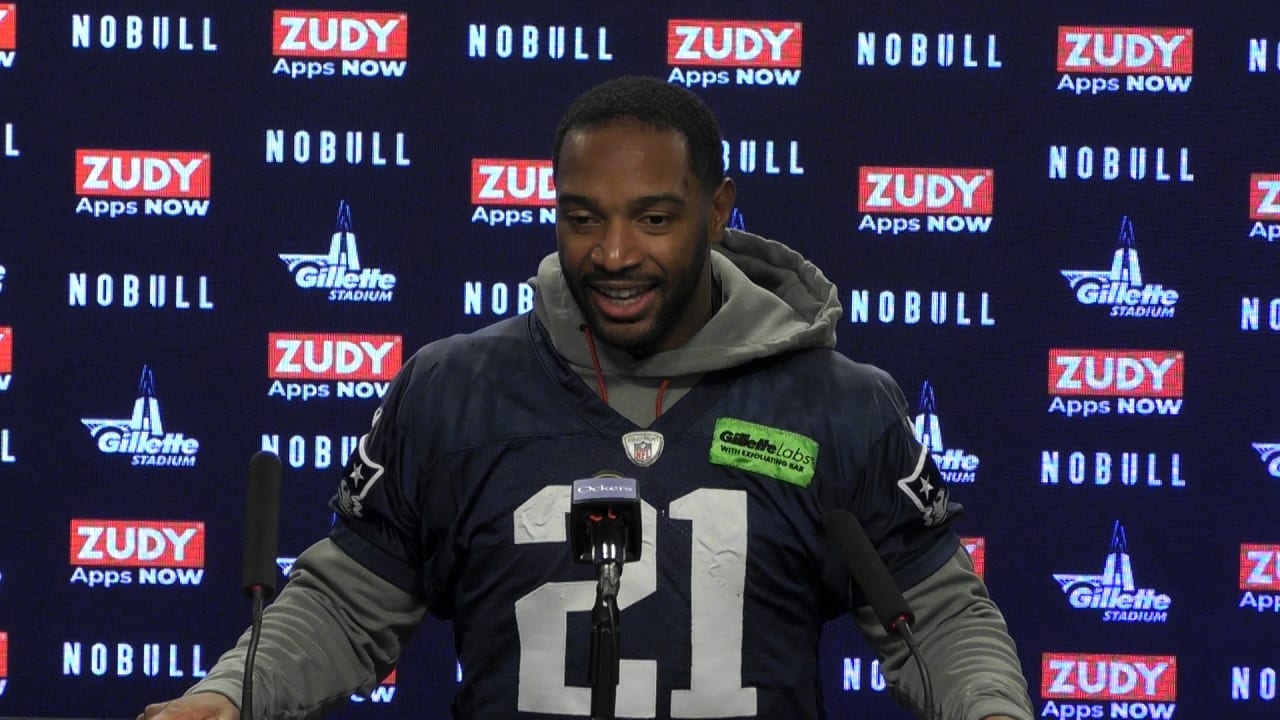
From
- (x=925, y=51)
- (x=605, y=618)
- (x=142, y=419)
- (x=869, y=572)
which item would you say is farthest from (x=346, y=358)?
(x=605, y=618)

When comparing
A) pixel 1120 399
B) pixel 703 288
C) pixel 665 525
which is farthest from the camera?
pixel 1120 399

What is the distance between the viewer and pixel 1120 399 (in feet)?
11.8

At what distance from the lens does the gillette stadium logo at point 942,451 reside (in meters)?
3.60

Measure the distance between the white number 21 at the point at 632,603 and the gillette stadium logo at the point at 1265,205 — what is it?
239 centimetres

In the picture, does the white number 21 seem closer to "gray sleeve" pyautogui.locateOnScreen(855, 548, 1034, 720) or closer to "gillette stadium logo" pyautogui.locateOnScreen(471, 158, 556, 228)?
"gray sleeve" pyautogui.locateOnScreen(855, 548, 1034, 720)

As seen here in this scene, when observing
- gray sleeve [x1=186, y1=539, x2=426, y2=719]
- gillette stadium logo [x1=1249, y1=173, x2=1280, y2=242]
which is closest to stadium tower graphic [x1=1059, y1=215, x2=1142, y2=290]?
gillette stadium logo [x1=1249, y1=173, x2=1280, y2=242]

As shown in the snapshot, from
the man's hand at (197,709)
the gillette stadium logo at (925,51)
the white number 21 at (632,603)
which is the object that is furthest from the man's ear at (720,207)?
Answer: the gillette stadium logo at (925,51)

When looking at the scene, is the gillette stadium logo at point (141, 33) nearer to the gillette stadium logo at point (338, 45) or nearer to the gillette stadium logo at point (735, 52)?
the gillette stadium logo at point (338, 45)

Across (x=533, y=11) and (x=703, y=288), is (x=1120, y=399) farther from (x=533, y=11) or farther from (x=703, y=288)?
(x=703, y=288)

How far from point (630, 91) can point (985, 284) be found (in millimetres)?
2088

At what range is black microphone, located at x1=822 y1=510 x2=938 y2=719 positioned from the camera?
1.33 m

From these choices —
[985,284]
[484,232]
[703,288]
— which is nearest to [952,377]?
[985,284]

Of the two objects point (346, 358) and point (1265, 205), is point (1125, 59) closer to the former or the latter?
point (1265, 205)

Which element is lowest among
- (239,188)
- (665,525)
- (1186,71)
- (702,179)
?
(665,525)
